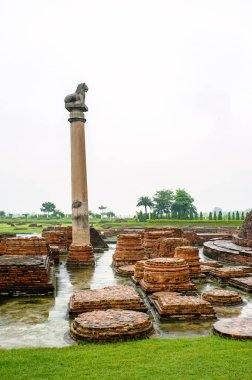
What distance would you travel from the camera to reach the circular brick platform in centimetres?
484

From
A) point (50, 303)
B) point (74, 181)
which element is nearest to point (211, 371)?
point (50, 303)

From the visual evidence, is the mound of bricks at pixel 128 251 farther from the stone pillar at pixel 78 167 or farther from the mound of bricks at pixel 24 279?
the mound of bricks at pixel 24 279

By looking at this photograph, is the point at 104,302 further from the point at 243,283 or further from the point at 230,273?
the point at 230,273

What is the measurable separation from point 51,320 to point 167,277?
8.37ft

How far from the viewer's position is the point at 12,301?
295 inches

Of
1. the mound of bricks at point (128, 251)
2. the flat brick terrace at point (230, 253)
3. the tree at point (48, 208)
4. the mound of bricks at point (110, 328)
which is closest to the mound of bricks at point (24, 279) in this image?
the mound of bricks at point (110, 328)

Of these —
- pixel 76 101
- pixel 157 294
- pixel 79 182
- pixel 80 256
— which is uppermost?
pixel 76 101

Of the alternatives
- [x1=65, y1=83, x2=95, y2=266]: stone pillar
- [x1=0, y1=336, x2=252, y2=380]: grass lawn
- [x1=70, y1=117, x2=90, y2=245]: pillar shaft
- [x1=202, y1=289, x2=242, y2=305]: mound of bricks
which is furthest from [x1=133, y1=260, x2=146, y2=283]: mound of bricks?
[x1=0, y1=336, x2=252, y2=380]: grass lawn

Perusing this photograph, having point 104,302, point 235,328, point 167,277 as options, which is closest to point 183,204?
point 167,277

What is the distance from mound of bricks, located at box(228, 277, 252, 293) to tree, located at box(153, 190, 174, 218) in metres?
58.3

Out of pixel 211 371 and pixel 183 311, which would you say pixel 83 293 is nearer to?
pixel 183 311

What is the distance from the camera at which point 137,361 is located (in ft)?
13.5

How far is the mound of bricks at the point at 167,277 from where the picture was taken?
25.4ft

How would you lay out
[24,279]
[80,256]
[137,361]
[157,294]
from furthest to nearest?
[80,256] < [24,279] < [157,294] < [137,361]
